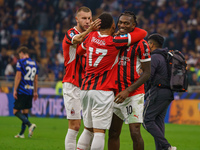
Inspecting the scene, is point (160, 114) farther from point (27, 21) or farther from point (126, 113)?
point (27, 21)

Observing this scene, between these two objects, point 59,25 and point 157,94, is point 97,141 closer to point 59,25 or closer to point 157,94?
point 157,94

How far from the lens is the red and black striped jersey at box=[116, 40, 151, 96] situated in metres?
6.02

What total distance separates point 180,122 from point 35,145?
8983 millimetres

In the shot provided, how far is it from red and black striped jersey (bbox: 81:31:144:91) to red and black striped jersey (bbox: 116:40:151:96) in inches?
15.5

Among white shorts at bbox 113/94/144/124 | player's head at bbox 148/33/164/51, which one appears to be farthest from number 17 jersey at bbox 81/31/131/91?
player's head at bbox 148/33/164/51

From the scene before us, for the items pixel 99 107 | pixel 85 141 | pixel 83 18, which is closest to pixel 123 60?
pixel 99 107

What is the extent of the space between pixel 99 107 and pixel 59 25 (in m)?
19.9

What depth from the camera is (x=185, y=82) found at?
25.0 feet

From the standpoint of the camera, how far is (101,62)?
5.59m

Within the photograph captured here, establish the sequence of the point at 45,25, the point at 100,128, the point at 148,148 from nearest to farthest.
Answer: the point at 100,128 < the point at 148,148 < the point at 45,25

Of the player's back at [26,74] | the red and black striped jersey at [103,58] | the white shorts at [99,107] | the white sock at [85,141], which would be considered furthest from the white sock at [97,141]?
the player's back at [26,74]

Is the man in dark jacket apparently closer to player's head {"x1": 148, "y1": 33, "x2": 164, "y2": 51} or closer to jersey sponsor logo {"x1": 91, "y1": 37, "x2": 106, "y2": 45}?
player's head {"x1": 148, "y1": 33, "x2": 164, "y2": 51}

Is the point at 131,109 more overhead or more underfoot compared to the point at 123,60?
more underfoot

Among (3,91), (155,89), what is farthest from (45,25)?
(155,89)
